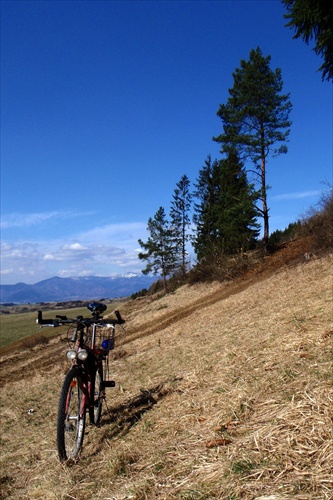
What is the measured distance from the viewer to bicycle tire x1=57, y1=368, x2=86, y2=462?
4379 mm

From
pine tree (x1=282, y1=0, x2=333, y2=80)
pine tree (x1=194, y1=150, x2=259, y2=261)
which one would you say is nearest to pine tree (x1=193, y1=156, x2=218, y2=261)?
pine tree (x1=194, y1=150, x2=259, y2=261)

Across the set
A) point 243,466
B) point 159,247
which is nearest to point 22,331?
point 159,247

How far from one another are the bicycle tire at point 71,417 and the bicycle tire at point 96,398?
0.30 m

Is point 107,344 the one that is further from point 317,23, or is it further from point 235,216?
point 235,216

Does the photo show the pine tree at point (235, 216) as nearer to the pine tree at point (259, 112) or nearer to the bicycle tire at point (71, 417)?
the pine tree at point (259, 112)

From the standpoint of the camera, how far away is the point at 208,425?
13.8ft

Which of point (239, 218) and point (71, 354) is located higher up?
point (239, 218)

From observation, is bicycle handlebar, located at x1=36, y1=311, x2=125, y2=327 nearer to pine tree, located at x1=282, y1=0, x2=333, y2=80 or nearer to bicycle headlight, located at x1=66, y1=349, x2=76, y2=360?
bicycle headlight, located at x1=66, y1=349, x2=76, y2=360

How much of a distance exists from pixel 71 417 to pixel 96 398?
2.54 feet

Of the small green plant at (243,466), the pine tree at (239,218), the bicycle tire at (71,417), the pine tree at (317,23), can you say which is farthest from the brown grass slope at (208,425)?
the pine tree at (239,218)

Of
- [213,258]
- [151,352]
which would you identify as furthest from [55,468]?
[213,258]

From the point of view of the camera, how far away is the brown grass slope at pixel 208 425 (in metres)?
2.92

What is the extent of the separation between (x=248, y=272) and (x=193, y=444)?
1845 centimetres

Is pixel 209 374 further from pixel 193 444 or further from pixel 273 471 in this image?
pixel 273 471
